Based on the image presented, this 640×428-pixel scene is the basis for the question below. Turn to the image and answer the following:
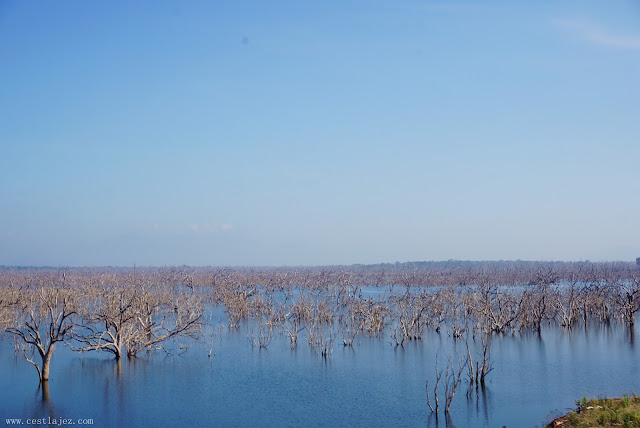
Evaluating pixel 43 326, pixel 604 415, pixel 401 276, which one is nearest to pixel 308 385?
pixel 604 415

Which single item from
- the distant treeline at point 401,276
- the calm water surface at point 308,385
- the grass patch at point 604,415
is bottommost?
the calm water surface at point 308,385

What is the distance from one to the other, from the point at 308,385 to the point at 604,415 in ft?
33.6

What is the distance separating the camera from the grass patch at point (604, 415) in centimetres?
1319

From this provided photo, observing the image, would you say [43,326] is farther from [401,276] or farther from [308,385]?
[401,276]

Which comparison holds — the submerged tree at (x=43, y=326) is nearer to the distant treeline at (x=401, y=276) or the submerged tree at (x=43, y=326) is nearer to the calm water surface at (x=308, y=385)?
the calm water surface at (x=308, y=385)

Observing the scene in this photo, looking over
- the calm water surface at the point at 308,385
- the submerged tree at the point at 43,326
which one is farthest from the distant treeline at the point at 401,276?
the calm water surface at the point at 308,385

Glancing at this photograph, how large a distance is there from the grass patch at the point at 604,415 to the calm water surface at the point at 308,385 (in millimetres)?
1635

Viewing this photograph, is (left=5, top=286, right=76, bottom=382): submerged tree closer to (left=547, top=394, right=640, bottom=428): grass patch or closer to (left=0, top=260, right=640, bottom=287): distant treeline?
(left=0, top=260, right=640, bottom=287): distant treeline

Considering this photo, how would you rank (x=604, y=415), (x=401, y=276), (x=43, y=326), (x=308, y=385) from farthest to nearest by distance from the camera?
(x=401, y=276) → (x=43, y=326) → (x=308, y=385) → (x=604, y=415)

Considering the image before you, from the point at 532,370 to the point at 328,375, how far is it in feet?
26.6

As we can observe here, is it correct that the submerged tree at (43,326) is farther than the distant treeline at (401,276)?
No

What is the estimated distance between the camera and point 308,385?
20.7 m

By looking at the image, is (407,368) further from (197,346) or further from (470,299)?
(470,299)

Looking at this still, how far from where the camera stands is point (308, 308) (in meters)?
35.7
